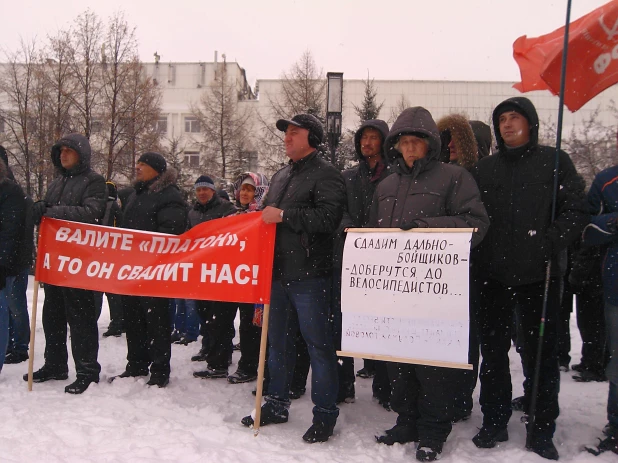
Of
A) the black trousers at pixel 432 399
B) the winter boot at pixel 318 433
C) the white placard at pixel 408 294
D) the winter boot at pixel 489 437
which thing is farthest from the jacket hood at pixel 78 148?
the winter boot at pixel 489 437

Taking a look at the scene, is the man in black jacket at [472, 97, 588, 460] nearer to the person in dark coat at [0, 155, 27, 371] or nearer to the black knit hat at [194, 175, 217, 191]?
the black knit hat at [194, 175, 217, 191]

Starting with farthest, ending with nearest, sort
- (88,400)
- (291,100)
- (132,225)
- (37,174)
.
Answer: (291,100) < (37,174) < (132,225) < (88,400)

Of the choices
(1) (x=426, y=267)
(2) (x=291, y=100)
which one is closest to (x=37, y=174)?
(2) (x=291, y=100)

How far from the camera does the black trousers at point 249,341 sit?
5.46m

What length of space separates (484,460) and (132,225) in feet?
12.1

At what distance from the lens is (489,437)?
3.77 m

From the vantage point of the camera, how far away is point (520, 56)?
5309 millimetres

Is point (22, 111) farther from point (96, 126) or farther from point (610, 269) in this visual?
point (610, 269)

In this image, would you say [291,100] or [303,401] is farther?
[291,100]

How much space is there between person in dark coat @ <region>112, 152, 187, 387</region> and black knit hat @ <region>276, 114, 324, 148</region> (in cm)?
161

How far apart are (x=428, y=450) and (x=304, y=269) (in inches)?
58.6

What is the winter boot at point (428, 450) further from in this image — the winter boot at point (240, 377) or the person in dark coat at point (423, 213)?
the winter boot at point (240, 377)

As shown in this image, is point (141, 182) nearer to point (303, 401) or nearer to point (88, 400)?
point (88, 400)

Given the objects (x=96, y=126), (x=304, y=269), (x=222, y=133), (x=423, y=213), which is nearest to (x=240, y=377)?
(x=304, y=269)
